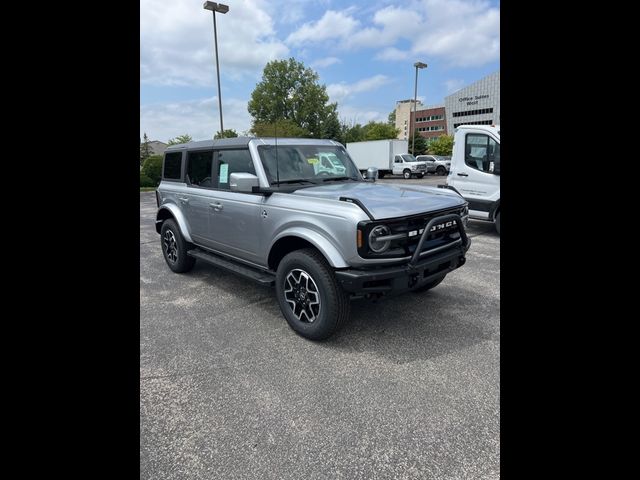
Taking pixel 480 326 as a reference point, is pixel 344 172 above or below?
above

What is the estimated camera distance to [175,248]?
5762 millimetres

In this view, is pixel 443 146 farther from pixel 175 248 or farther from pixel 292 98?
pixel 175 248

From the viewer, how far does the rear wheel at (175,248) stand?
5582 millimetres

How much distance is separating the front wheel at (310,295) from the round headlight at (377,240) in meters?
0.46

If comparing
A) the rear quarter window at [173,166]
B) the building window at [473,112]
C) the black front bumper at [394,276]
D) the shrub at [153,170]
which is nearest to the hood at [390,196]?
the black front bumper at [394,276]

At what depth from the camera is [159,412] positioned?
8.48ft

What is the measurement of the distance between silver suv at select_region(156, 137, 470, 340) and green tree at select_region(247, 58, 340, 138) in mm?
46502

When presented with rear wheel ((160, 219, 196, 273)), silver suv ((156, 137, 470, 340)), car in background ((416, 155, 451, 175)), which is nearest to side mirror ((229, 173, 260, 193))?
silver suv ((156, 137, 470, 340))

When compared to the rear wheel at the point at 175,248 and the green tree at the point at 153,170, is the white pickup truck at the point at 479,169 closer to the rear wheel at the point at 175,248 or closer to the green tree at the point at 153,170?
the rear wheel at the point at 175,248

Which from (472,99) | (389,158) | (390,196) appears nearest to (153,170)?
(389,158)

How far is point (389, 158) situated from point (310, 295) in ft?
84.4
